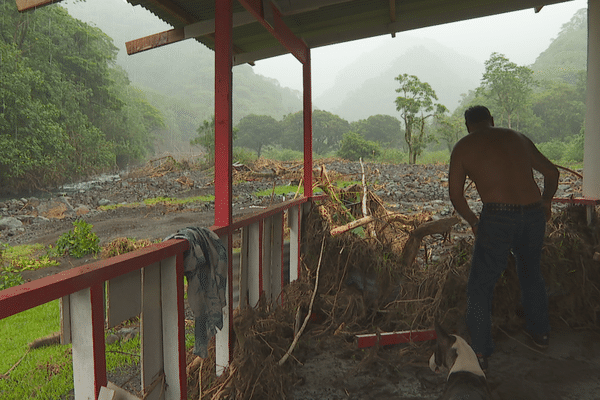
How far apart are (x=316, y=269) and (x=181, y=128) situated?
146ft

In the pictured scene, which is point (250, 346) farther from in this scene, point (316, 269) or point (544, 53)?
point (544, 53)

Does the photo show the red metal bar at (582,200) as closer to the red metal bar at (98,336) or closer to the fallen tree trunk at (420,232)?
the fallen tree trunk at (420,232)

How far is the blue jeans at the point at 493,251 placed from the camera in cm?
211

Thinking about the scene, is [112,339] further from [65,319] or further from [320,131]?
[320,131]

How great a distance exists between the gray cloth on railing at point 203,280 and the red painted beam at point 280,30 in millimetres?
1421

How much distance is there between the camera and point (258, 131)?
147 ft

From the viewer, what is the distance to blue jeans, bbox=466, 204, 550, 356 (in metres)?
2.11

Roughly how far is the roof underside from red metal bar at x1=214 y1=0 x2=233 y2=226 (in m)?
0.77

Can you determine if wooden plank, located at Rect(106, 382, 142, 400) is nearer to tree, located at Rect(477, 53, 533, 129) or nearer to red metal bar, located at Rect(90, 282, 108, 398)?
red metal bar, located at Rect(90, 282, 108, 398)

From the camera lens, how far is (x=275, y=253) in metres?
2.90

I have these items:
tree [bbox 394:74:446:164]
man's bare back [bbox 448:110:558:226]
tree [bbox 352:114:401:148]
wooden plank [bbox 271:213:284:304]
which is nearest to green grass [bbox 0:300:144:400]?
wooden plank [bbox 271:213:284:304]

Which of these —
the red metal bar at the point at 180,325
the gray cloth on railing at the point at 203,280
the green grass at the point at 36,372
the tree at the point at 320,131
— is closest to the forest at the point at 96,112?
the tree at the point at 320,131

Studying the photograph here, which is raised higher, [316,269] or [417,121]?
[417,121]

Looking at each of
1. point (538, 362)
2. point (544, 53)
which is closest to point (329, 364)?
point (538, 362)
